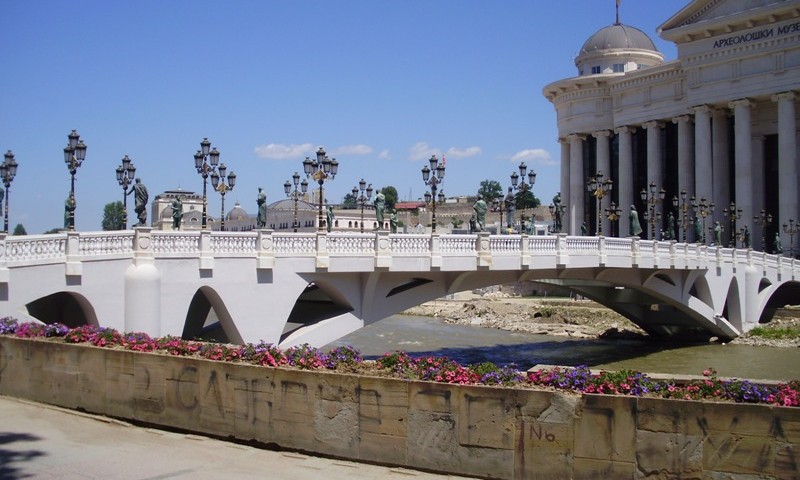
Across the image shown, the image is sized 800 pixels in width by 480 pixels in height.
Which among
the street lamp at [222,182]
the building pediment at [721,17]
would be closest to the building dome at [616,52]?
the building pediment at [721,17]

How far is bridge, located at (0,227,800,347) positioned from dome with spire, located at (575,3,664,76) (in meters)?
57.8

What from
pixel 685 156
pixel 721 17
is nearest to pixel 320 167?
pixel 721 17

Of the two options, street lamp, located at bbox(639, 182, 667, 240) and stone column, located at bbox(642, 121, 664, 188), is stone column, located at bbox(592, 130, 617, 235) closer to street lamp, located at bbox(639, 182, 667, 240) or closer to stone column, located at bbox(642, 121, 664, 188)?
stone column, located at bbox(642, 121, 664, 188)

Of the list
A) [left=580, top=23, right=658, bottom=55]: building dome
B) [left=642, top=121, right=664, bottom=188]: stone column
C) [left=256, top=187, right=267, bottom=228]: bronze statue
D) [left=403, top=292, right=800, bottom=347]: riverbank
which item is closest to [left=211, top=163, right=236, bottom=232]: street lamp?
[left=256, top=187, right=267, bottom=228]: bronze statue

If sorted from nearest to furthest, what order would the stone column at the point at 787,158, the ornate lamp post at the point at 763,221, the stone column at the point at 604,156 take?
the stone column at the point at 787,158 → the ornate lamp post at the point at 763,221 → the stone column at the point at 604,156

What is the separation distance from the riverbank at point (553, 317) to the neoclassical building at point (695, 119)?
9.45m

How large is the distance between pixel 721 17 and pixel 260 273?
204ft

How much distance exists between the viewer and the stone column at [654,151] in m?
87.4

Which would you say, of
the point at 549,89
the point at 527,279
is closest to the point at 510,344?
the point at 527,279

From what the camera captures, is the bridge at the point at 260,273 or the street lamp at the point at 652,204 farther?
the street lamp at the point at 652,204

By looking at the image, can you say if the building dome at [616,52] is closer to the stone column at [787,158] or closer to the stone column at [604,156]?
the stone column at [604,156]

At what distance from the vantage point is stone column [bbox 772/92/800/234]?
73.8 meters

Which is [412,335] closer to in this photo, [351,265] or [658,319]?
[658,319]

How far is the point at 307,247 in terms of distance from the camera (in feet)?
92.9
